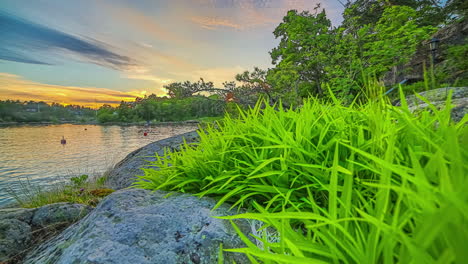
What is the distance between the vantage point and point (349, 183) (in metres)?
0.65

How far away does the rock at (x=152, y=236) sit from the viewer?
41.9 inches

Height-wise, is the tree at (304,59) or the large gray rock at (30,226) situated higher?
the tree at (304,59)

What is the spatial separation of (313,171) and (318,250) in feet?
2.16

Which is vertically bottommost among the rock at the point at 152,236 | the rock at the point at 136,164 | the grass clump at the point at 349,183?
the rock at the point at 136,164

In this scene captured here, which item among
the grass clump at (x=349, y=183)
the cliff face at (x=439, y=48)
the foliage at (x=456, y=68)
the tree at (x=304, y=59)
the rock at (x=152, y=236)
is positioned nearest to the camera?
the grass clump at (x=349, y=183)

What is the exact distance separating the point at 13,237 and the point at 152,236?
1999 mm

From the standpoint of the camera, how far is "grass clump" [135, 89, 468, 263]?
0.44 metres

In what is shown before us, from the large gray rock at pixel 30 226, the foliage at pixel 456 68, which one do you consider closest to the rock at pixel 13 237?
the large gray rock at pixel 30 226

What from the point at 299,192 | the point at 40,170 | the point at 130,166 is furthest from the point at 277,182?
the point at 40,170

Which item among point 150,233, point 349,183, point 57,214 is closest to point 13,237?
point 57,214

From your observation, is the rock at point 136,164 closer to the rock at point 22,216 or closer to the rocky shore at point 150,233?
the rock at point 22,216

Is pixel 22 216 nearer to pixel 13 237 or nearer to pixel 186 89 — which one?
pixel 13 237

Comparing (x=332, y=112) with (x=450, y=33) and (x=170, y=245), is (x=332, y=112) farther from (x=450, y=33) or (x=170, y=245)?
(x=450, y=33)

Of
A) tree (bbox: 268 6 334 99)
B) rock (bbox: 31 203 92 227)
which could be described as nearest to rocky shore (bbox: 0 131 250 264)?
rock (bbox: 31 203 92 227)
